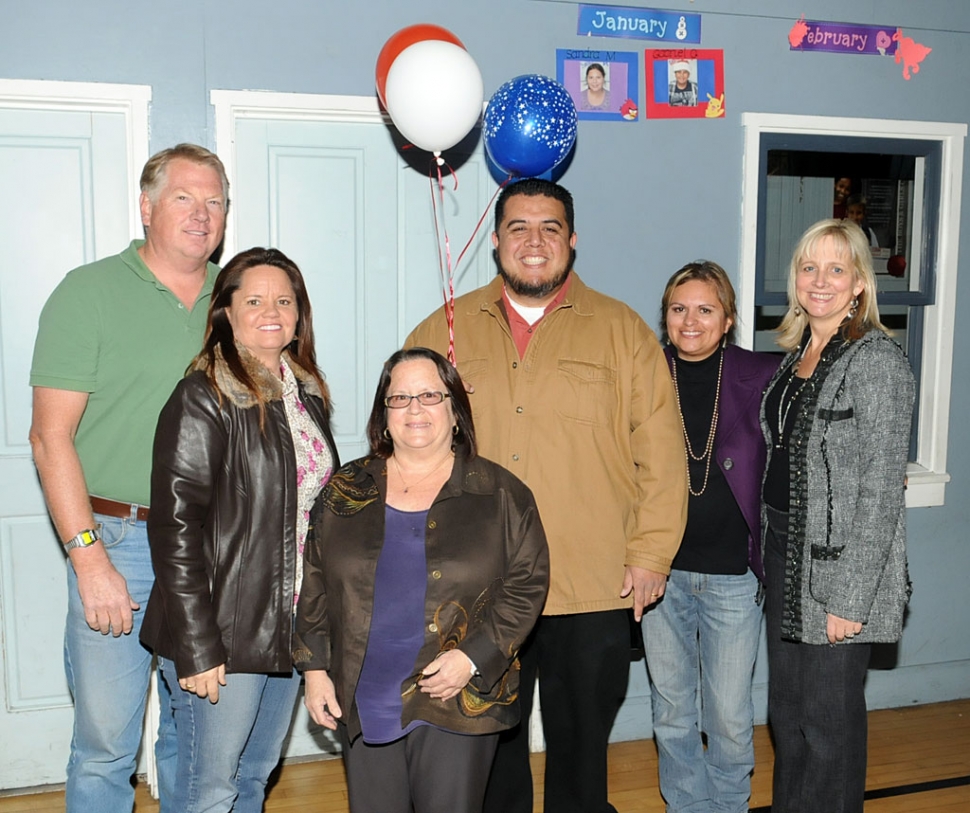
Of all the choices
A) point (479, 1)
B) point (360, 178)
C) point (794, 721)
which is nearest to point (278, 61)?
point (360, 178)

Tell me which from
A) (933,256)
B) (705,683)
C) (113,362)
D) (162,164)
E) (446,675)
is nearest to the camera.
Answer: (446,675)

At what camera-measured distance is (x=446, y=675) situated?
1.92 metres

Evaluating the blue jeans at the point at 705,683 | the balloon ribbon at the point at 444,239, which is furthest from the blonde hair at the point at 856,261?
the balloon ribbon at the point at 444,239

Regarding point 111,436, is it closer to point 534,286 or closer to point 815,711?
point 534,286

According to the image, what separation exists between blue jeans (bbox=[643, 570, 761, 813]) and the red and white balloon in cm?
139

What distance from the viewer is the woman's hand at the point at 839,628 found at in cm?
220

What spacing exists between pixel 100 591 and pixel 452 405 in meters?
0.92

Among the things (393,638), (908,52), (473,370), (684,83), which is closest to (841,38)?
(908,52)

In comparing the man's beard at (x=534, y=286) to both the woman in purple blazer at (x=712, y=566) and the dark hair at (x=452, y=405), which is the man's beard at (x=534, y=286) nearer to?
the woman in purple blazer at (x=712, y=566)

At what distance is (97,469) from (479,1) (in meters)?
1.94

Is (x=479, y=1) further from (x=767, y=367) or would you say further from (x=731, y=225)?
(x=767, y=367)

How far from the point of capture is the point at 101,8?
278cm

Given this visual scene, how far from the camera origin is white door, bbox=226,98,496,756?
3.03 meters

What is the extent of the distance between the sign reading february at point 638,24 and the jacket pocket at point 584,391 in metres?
1.35
